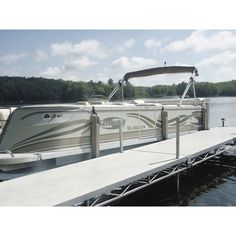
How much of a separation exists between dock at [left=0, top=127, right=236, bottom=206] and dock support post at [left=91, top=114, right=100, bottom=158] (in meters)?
0.32

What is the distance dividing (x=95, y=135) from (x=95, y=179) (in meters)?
1.97

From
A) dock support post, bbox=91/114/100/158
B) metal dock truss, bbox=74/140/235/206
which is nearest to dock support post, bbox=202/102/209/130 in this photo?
metal dock truss, bbox=74/140/235/206

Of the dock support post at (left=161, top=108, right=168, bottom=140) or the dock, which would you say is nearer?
the dock

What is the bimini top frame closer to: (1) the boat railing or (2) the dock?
(2) the dock

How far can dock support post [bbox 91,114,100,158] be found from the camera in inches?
275

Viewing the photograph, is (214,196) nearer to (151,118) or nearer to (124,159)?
(124,159)

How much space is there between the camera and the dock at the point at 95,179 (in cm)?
436

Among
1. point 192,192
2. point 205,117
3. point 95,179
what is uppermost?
point 205,117

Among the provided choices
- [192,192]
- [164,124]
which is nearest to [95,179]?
[192,192]

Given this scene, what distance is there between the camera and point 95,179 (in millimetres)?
5145

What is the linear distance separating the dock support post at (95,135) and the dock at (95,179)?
0.32m

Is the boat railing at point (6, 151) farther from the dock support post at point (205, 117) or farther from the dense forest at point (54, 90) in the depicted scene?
the dock support post at point (205, 117)

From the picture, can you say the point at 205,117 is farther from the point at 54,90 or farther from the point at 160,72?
the point at 54,90
